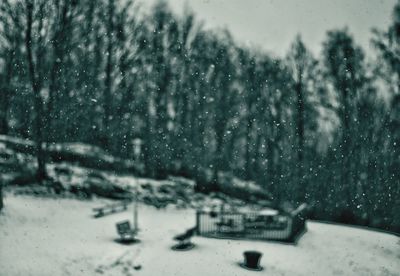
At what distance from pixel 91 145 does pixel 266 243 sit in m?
16.4

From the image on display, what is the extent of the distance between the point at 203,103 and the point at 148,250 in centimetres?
1990

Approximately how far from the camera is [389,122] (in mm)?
21953

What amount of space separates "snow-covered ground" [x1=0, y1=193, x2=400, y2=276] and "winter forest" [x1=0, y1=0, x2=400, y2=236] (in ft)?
11.9

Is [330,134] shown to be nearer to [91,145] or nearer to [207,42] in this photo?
[207,42]

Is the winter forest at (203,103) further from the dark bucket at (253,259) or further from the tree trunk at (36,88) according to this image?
the dark bucket at (253,259)

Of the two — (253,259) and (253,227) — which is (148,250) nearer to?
(253,259)

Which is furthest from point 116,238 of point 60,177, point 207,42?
point 207,42

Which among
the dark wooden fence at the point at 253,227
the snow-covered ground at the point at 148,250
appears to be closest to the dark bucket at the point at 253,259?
the snow-covered ground at the point at 148,250

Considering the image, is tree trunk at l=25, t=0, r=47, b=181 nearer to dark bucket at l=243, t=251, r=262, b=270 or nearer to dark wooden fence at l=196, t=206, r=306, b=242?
dark wooden fence at l=196, t=206, r=306, b=242

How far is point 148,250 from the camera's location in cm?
1434

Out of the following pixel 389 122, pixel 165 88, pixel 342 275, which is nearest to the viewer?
pixel 342 275

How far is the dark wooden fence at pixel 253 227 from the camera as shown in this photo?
16.4m

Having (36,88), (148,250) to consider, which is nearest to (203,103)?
(36,88)

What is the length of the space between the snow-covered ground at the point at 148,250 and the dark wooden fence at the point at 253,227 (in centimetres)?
63
